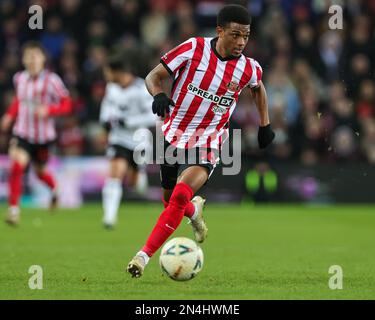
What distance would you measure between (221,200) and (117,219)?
3.49 m

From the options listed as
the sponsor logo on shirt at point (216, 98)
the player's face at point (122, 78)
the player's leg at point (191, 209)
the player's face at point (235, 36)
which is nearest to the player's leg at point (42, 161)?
the player's face at point (122, 78)

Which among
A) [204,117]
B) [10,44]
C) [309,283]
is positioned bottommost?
[309,283]

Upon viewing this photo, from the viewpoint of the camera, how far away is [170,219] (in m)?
7.51

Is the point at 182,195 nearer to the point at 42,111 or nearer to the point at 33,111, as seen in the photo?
the point at 42,111

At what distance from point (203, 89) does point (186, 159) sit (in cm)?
61

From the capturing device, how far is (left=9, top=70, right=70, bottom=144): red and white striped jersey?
13.8 m

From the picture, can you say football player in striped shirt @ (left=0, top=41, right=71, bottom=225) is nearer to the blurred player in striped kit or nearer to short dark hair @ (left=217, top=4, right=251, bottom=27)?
the blurred player in striped kit

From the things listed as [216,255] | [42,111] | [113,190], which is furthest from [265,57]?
[216,255]

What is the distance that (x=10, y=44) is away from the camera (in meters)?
19.0

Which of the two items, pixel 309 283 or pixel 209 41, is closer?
pixel 309 283

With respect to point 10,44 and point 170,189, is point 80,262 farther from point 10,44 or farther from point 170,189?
point 10,44

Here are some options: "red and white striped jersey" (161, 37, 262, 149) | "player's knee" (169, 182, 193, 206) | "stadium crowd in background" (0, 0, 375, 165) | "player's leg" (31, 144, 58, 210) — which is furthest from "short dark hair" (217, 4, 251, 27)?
"stadium crowd in background" (0, 0, 375, 165)

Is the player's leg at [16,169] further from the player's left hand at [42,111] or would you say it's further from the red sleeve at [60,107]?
the red sleeve at [60,107]
